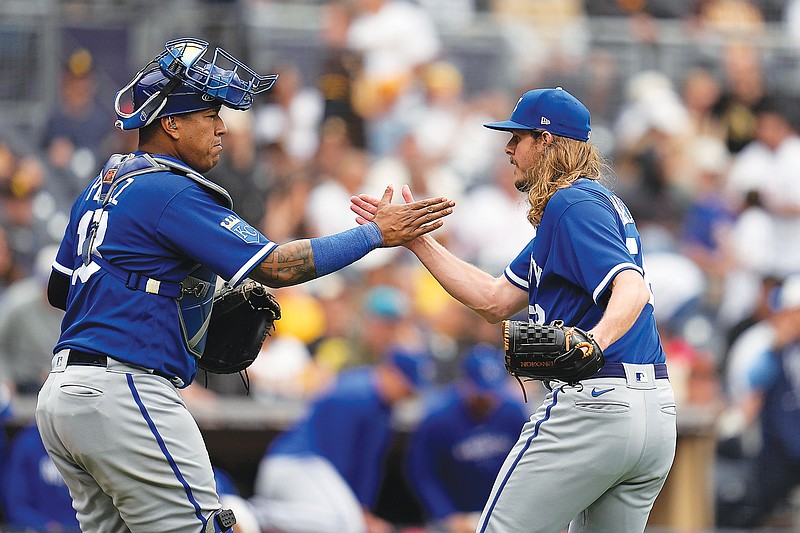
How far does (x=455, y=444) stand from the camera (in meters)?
9.11

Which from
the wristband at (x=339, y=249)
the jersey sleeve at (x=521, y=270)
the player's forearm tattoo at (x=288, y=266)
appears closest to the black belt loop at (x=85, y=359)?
the player's forearm tattoo at (x=288, y=266)

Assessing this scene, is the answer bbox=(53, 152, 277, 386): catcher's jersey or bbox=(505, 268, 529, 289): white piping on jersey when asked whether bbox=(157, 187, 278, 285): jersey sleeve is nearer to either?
bbox=(53, 152, 277, 386): catcher's jersey

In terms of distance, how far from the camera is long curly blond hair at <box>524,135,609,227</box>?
5258mm

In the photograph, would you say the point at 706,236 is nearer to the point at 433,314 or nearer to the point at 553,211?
the point at 433,314

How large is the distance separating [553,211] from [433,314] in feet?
20.2

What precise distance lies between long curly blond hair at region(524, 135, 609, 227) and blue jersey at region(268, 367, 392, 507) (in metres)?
3.54

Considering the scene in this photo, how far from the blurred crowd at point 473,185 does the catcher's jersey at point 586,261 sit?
3445 millimetres

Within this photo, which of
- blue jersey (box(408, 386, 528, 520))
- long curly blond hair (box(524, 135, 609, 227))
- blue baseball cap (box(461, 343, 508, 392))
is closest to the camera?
long curly blond hair (box(524, 135, 609, 227))

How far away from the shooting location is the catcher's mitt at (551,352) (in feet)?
15.7

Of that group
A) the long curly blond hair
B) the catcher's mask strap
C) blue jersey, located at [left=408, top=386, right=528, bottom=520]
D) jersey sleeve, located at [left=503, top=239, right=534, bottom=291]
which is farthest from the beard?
blue jersey, located at [left=408, top=386, right=528, bottom=520]

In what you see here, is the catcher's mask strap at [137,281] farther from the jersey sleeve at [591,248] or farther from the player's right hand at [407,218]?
the jersey sleeve at [591,248]

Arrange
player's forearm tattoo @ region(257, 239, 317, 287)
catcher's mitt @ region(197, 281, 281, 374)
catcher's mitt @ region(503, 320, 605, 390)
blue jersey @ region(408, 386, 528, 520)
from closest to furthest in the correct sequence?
catcher's mitt @ region(503, 320, 605, 390)
player's forearm tattoo @ region(257, 239, 317, 287)
catcher's mitt @ region(197, 281, 281, 374)
blue jersey @ region(408, 386, 528, 520)

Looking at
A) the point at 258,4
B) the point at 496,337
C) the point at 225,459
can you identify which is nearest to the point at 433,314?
the point at 496,337

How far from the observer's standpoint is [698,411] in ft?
32.2
